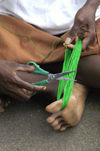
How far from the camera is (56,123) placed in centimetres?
138

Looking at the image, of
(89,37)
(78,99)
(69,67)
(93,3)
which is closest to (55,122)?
(78,99)

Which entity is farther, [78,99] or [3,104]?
[3,104]

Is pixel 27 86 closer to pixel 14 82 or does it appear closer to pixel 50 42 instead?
pixel 14 82

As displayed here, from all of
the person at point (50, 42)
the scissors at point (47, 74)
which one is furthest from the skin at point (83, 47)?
the scissors at point (47, 74)

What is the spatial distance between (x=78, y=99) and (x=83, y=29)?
420 millimetres

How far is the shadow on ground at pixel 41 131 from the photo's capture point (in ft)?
4.52

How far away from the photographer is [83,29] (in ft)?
4.61

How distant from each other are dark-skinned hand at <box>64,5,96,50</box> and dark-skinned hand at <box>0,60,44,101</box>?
295 millimetres

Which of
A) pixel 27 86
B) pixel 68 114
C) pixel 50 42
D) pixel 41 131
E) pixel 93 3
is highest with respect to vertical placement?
pixel 93 3

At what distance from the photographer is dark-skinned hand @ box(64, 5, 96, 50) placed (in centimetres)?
137

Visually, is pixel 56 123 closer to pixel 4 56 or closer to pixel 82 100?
pixel 82 100

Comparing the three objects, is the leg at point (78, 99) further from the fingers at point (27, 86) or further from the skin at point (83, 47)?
the fingers at point (27, 86)

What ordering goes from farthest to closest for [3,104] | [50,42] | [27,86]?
1. [3,104]
2. [50,42]
3. [27,86]

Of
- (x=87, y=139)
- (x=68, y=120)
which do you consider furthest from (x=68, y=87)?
(x=87, y=139)
